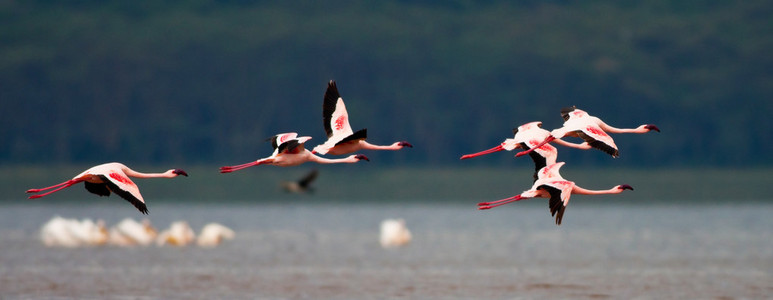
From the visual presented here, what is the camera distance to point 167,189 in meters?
167

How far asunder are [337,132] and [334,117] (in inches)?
14.9

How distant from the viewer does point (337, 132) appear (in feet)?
70.2

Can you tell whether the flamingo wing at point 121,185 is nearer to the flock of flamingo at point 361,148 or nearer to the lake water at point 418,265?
the flock of flamingo at point 361,148

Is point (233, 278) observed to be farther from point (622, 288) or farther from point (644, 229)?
point (644, 229)

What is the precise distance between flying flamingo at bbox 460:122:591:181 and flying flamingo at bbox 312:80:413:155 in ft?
4.96

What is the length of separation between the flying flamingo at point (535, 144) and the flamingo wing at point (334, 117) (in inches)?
78.0

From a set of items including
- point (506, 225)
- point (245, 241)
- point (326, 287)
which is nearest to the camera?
point (326, 287)

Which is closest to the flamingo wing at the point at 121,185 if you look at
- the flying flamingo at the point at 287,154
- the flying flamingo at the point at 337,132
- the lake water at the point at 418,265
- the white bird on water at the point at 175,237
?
the flying flamingo at the point at 287,154

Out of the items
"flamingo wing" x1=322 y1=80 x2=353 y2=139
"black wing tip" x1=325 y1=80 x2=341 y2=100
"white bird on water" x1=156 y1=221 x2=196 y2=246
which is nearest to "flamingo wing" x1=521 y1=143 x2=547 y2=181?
"flamingo wing" x1=322 y1=80 x2=353 y2=139

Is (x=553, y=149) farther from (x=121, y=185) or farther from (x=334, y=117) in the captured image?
(x=121, y=185)

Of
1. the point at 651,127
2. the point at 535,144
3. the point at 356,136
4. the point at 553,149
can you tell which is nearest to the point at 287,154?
the point at 356,136

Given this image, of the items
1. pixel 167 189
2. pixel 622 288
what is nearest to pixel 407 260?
pixel 622 288

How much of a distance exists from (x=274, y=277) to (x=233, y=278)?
66.3 inches

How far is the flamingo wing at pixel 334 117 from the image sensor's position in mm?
21422
